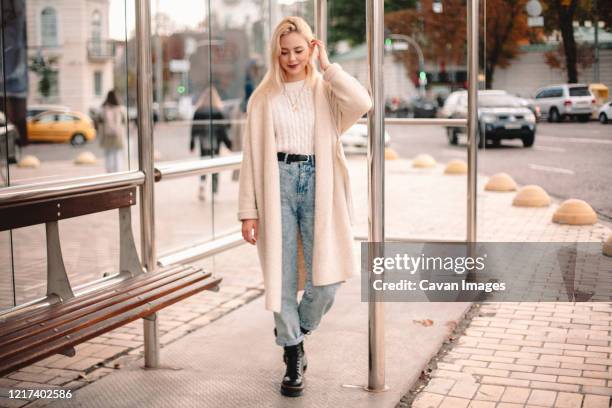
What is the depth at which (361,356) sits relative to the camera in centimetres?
481

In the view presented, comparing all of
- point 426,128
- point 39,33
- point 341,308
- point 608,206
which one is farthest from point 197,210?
point 608,206

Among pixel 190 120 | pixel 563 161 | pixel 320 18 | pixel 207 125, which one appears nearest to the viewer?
pixel 563 161

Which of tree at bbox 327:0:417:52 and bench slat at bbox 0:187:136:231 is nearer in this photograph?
bench slat at bbox 0:187:136:231

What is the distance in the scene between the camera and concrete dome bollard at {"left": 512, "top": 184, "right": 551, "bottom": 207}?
20.3ft

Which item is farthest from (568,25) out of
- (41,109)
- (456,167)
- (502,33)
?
(456,167)

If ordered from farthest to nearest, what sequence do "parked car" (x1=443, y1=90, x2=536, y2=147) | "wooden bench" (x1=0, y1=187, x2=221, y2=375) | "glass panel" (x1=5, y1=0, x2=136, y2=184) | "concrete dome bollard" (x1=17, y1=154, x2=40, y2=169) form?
"glass panel" (x1=5, y1=0, x2=136, y2=184) < "parked car" (x1=443, y1=90, x2=536, y2=147) < "concrete dome bollard" (x1=17, y1=154, x2=40, y2=169) < "wooden bench" (x1=0, y1=187, x2=221, y2=375)

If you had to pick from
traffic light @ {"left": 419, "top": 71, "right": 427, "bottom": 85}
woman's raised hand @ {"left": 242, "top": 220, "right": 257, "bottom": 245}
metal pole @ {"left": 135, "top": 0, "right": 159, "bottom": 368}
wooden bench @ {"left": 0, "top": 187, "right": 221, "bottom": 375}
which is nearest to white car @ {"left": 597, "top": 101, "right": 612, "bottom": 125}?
traffic light @ {"left": 419, "top": 71, "right": 427, "bottom": 85}

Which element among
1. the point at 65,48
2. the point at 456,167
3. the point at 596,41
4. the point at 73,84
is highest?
the point at 65,48

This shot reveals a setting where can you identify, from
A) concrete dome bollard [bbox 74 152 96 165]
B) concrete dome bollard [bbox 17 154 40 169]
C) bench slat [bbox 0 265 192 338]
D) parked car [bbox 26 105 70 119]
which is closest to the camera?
bench slat [bbox 0 265 192 338]

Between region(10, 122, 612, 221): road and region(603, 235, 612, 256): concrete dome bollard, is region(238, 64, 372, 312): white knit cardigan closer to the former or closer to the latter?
region(10, 122, 612, 221): road

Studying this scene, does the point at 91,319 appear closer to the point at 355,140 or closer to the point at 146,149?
the point at 146,149

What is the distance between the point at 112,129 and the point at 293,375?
1047 cm

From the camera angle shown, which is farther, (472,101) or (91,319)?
(472,101)

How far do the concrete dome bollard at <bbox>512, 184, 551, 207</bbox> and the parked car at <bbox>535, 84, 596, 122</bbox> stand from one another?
2.15ft
